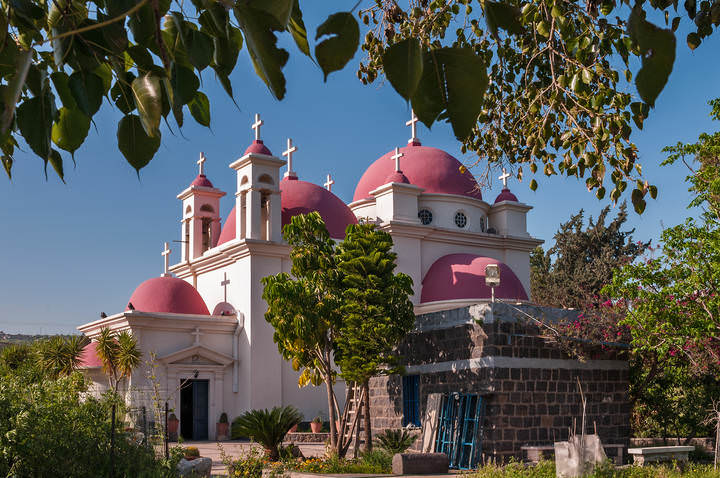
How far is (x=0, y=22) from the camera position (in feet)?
4.54

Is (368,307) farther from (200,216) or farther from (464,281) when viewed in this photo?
(200,216)

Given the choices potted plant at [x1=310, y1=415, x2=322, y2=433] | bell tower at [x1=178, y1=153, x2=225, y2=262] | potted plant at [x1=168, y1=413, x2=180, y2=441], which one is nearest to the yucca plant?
potted plant at [x1=310, y1=415, x2=322, y2=433]

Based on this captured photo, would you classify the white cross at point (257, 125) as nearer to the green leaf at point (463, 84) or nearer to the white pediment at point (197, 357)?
the white pediment at point (197, 357)

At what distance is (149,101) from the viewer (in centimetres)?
144

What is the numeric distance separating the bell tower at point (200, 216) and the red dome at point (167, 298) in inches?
103

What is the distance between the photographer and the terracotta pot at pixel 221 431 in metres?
22.7

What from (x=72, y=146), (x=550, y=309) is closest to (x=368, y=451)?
(x=550, y=309)

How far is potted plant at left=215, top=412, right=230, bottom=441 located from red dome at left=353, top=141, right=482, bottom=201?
9.40m

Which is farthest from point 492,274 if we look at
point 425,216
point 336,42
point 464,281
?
point 336,42

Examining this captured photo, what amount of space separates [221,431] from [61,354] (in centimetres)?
525

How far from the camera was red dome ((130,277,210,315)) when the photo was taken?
23969 millimetres

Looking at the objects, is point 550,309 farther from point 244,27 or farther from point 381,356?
point 244,27

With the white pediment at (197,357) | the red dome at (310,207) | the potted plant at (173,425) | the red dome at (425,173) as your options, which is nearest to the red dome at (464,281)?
the red dome at (425,173)

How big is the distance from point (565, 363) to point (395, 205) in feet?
36.2
